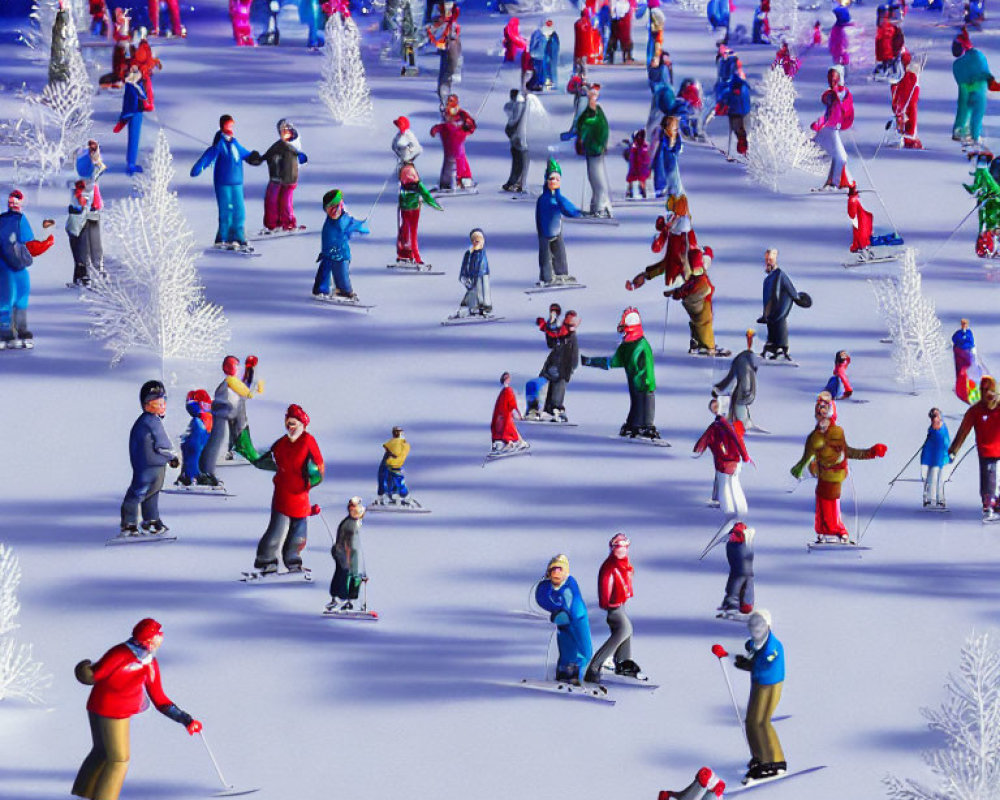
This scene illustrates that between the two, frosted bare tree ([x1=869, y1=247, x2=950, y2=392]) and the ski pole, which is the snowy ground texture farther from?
frosted bare tree ([x1=869, y1=247, x2=950, y2=392])

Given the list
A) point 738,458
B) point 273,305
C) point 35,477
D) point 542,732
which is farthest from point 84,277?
point 542,732

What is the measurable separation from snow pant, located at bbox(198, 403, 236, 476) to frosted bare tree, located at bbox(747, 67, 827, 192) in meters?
8.43

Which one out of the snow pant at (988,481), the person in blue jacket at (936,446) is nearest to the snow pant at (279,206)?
the person in blue jacket at (936,446)

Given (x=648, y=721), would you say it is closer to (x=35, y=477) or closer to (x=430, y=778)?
(x=430, y=778)

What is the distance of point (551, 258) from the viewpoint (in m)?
24.2

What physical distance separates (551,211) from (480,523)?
4.69 meters

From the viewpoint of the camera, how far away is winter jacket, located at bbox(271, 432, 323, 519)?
61.6 ft

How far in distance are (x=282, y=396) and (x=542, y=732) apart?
602 centimetres

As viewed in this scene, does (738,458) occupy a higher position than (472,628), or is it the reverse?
(738,458)

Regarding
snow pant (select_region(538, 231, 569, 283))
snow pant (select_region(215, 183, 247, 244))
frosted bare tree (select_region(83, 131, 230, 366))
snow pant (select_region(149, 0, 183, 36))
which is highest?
snow pant (select_region(149, 0, 183, 36))

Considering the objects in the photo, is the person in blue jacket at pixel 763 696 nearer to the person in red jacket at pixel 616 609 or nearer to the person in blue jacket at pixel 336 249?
the person in red jacket at pixel 616 609

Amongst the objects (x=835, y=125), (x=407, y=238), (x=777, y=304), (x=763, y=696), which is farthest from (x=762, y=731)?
(x=835, y=125)

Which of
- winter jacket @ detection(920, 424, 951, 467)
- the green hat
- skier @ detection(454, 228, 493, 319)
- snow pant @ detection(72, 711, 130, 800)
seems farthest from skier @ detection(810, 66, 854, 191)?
snow pant @ detection(72, 711, 130, 800)

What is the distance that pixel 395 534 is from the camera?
64.3 feet
